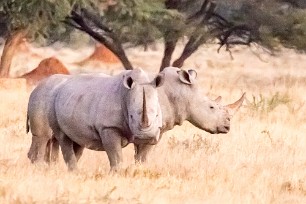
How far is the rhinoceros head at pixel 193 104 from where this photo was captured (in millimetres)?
8977

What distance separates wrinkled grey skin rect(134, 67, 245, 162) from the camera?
8938 mm

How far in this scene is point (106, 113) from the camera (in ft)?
27.8

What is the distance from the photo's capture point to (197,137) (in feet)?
38.8

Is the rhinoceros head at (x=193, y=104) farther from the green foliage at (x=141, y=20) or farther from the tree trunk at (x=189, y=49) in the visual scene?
the tree trunk at (x=189, y=49)

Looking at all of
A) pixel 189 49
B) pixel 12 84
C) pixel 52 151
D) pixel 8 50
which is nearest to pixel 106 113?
pixel 52 151

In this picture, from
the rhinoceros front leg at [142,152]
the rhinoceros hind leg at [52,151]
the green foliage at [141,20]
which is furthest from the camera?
the green foliage at [141,20]

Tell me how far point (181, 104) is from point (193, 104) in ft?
0.39

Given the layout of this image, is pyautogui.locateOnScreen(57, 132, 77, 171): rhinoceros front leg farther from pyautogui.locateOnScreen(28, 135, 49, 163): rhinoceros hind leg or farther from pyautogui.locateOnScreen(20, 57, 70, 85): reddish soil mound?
pyautogui.locateOnScreen(20, 57, 70, 85): reddish soil mound

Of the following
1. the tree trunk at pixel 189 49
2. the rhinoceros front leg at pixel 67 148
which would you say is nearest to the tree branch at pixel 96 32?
the tree trunk at pixel 189 49

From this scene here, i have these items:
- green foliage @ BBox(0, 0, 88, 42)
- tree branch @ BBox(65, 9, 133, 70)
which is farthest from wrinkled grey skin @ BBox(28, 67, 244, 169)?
tree branch @ BBox(65, 9, 133, 70)

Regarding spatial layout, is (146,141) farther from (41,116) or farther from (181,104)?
(41,116)

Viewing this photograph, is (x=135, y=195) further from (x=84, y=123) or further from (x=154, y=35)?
(x=154, y=35)

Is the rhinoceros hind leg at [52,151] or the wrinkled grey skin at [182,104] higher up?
the wrinkled grey skin at [182,104]

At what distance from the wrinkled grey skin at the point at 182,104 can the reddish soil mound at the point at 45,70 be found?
13.9 metres
